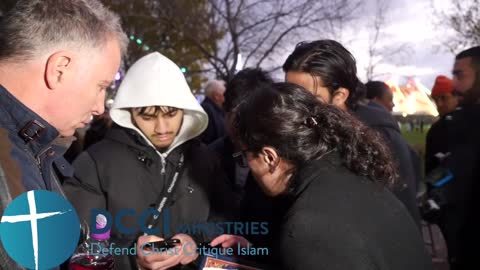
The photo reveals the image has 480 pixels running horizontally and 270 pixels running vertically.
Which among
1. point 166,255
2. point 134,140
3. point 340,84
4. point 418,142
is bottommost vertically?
point 418,142

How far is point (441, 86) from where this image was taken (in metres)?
5.68

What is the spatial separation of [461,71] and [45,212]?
363cm

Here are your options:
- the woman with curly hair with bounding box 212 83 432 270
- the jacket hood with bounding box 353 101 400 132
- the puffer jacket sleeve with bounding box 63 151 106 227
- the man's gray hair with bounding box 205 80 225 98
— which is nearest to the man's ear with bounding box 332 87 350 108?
the jacket hood with bounding box 353 101 400 132

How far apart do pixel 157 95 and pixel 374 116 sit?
4.71 ft

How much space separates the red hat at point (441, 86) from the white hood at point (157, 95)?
12.4 ft

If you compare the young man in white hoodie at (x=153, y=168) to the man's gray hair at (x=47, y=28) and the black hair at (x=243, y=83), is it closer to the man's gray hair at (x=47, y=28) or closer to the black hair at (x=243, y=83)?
the black hair at (x=243, y=83)

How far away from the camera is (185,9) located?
13414 mm

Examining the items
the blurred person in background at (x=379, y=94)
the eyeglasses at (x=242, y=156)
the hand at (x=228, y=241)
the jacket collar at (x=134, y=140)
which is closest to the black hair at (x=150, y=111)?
the jacket collar at (x=134, y=140)

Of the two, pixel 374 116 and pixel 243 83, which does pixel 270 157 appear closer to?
pixel 374 116

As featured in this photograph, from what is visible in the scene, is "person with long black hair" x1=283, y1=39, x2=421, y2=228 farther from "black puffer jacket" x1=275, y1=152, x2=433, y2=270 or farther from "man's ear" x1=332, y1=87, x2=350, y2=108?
"black puffer jacket" x1=275, y1=152, x2=433, y2=270

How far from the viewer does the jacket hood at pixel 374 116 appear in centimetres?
289

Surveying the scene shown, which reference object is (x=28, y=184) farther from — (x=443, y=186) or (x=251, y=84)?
(x=443, y=186)

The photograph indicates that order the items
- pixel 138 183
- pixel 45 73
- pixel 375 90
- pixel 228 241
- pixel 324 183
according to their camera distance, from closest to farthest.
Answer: pixel 45 73, pixel 324 183, pixel 228 241, pixel 138 183, pixel 375 90

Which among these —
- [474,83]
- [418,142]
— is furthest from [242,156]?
[418,142]
